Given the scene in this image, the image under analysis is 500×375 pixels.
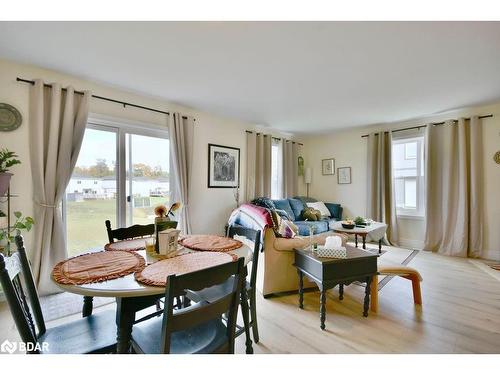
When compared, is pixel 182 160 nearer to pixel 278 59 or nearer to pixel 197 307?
pixel 278 59

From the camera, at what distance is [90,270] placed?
1.24m

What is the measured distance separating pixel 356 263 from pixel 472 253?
121 inches

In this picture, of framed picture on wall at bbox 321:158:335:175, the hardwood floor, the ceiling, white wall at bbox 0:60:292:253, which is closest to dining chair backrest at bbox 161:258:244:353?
the hardwood floor

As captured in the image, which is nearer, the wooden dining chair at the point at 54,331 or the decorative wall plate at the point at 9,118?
the wooden dining chair at the point at 54,331

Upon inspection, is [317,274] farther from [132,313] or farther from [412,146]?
[412,146]

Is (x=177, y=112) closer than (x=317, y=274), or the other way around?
(x=317, y=274)

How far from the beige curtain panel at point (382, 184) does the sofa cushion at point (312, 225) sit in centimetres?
107

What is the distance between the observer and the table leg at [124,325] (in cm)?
111

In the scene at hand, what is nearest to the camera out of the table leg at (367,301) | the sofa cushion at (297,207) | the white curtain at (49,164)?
the table leg at (367,301)

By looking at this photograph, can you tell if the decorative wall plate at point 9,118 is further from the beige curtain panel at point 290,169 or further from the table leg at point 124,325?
the beige curtain panel at point 290,169

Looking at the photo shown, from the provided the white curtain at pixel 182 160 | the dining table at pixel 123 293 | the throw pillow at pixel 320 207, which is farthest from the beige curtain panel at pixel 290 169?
the dining table at pixel 123 293

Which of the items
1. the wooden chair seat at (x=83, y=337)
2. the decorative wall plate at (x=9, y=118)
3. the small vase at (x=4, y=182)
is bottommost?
the wooden chair seat at (x=83, y=337)

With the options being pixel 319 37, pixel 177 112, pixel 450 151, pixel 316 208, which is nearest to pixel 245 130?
pixel 177 112

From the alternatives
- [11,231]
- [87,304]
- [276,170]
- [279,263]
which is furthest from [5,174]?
[276,170]
